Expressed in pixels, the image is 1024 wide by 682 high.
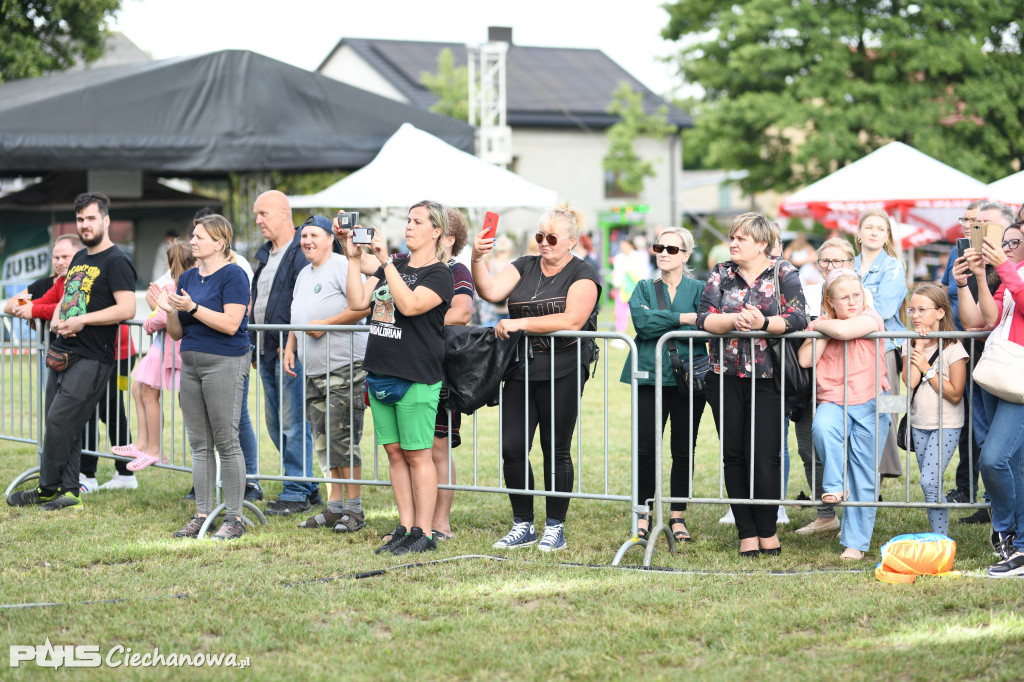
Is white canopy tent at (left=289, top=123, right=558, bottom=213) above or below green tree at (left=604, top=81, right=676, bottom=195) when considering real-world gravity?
below

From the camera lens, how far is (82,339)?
21.9ft

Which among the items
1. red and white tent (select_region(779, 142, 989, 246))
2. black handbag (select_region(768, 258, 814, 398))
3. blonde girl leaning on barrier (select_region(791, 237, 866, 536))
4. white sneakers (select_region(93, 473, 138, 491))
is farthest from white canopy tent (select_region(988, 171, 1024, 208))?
white sneakers (select_region(93, 473, 138, 491))

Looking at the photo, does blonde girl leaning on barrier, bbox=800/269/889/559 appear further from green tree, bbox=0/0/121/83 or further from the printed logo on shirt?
green tree, bbox=0/0/121/83

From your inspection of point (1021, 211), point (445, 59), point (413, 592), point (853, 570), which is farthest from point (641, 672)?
point (445, 59)

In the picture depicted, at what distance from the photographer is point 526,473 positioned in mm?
5805

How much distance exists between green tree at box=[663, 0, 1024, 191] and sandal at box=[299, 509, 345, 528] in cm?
2464

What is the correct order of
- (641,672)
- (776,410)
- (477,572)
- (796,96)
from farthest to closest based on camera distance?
(796,96), (776,410), (477,572), (641,672)

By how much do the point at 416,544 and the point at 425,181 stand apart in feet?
19.7

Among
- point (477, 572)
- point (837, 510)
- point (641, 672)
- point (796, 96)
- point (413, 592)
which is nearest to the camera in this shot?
point (641, 672)

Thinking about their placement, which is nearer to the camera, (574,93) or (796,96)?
(796,96)

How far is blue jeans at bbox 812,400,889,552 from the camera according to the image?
5.48 meters

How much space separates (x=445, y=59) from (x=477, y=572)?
3195cm

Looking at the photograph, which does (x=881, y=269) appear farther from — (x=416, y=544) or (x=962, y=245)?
(x=416, y=544)

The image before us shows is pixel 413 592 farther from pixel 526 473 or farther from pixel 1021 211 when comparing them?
pixel 1021 211
